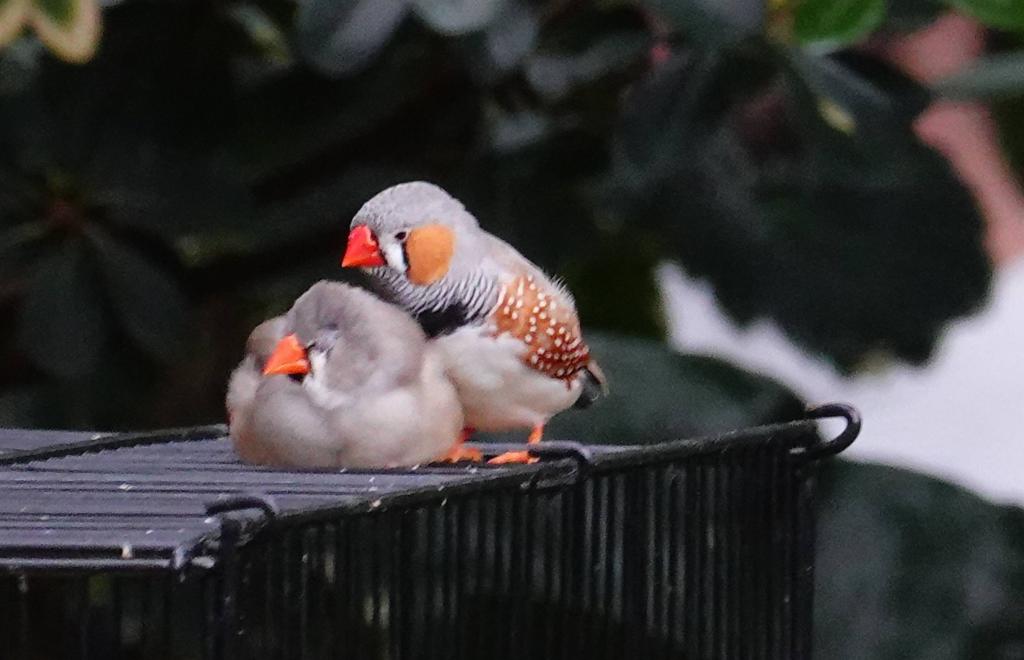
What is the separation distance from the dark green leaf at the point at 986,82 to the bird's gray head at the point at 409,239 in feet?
2.65

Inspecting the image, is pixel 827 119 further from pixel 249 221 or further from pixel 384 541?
pixel 384 541

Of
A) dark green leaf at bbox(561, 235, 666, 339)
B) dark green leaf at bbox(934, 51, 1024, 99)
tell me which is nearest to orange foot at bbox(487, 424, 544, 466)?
dark green leaf at bbox(934, 51, 1024, 99)

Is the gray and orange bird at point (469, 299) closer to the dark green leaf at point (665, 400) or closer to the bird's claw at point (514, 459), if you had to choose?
the bird's claw at point (514, 459)

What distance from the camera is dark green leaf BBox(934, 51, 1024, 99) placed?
162 centimetres

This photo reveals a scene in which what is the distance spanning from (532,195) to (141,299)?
15.7 inches

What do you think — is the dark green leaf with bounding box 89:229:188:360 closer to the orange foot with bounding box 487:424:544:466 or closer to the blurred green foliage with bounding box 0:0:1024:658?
the blurred green foliage with bounding box 0:0:1024:658

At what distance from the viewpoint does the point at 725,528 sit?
1061 millimetres

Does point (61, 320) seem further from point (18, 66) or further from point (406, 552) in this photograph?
point (406, 552)

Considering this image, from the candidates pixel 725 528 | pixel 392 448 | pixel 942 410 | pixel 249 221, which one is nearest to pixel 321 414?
pixel 392 448

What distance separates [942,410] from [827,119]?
48.1 inches

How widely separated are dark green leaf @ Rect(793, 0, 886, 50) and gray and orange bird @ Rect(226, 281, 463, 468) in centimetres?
62

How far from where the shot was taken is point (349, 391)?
2.99 feet

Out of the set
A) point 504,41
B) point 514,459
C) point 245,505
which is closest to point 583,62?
point 504,41

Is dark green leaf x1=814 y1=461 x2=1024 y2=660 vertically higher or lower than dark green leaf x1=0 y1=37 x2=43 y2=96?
lower
